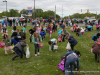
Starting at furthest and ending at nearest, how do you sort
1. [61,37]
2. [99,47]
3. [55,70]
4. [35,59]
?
1. [61,37]
2. [35,59]
3. [99,47]
4. [55,70]

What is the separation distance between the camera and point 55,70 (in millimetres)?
5305

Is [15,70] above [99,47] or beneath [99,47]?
beneath

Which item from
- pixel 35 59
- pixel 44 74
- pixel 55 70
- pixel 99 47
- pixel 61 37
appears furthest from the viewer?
pixel 61 37

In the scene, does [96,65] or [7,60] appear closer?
[96,65]

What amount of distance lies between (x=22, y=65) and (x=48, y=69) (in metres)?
1.43

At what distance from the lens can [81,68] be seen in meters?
5.50

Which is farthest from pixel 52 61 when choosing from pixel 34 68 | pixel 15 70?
pixel 15 70

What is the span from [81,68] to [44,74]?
1.82 metres

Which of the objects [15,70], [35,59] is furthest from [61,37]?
[15,70]

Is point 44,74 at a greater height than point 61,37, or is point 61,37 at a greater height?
point 61,37

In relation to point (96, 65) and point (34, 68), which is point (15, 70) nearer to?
point (34, 68)

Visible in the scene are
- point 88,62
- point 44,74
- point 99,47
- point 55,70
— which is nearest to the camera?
point 44,74

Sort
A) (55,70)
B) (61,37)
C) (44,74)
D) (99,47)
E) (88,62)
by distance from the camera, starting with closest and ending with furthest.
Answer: (44,74), (55,70), (99,47), (88,62), (61,37)

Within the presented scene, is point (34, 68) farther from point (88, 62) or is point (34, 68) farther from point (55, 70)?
point (88, 62)
